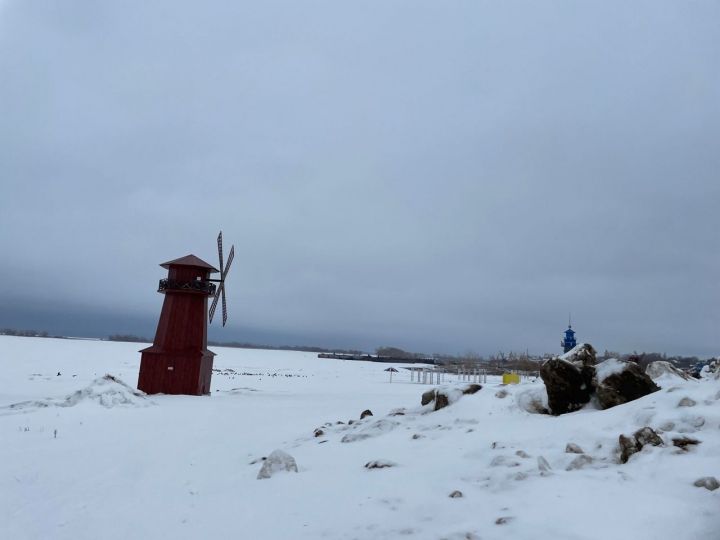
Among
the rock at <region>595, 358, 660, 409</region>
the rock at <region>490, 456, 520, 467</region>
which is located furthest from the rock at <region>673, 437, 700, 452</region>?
the rock at <region>595, 358, 660, 409</region>

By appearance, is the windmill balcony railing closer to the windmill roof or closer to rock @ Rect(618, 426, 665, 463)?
the windmill roof

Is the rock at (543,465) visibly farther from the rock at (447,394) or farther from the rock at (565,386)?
the rock at (447,394)

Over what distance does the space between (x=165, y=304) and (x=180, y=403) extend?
7788 mm

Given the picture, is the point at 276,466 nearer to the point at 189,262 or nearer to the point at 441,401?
the point at 441,401

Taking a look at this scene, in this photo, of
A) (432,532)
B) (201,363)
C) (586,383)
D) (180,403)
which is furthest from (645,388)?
(201,363)

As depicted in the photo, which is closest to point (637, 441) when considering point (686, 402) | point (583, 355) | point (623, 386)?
point (686, 402)

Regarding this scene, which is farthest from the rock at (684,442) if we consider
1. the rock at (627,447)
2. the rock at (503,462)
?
the rock at (503,462)

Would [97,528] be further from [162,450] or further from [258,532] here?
[162,450]

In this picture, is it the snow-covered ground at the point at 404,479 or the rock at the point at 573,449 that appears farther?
the rock at the point at 573,449

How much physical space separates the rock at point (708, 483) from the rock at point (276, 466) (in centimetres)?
519

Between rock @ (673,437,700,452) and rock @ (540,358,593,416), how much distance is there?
306 centimetres

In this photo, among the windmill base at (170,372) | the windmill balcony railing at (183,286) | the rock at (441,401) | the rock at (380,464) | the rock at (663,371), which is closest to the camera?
the rock at (380,464)

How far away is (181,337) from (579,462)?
23.2 metres

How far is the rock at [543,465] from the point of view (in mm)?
6092
